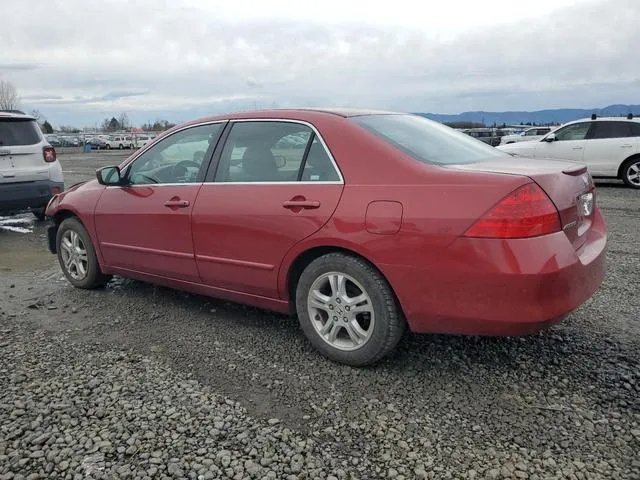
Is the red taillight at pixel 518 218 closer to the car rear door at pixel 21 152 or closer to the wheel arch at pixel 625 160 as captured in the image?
the car rear door at pixel 21 152

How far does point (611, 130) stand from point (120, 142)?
3969 centimetres

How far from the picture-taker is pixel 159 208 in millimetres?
4258

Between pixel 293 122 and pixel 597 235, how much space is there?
6.76ft

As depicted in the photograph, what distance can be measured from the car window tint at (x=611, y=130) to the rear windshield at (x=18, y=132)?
37.1ft

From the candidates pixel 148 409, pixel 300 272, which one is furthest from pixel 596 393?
pixel 148 409

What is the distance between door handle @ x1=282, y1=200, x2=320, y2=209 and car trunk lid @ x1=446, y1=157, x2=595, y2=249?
0.82m

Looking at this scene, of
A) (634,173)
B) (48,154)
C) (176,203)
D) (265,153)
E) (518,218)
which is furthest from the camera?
(634,173)

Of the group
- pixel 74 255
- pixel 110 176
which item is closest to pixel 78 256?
pixel 74 255

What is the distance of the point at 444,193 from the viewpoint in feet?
9.68

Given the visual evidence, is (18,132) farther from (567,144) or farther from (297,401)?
(567,144)

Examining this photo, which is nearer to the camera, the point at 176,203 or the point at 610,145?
the point at 176,203

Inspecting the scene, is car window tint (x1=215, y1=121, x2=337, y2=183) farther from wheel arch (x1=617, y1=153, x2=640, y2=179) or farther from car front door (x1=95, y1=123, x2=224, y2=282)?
wheel arch (x1=617, y1=153, x2=640, y2=179)

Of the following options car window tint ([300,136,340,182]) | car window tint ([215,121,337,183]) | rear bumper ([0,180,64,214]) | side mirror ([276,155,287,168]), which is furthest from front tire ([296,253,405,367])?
rear bumper ([0,180,64,214])

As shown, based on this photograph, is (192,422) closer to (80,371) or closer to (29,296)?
(80,371)
